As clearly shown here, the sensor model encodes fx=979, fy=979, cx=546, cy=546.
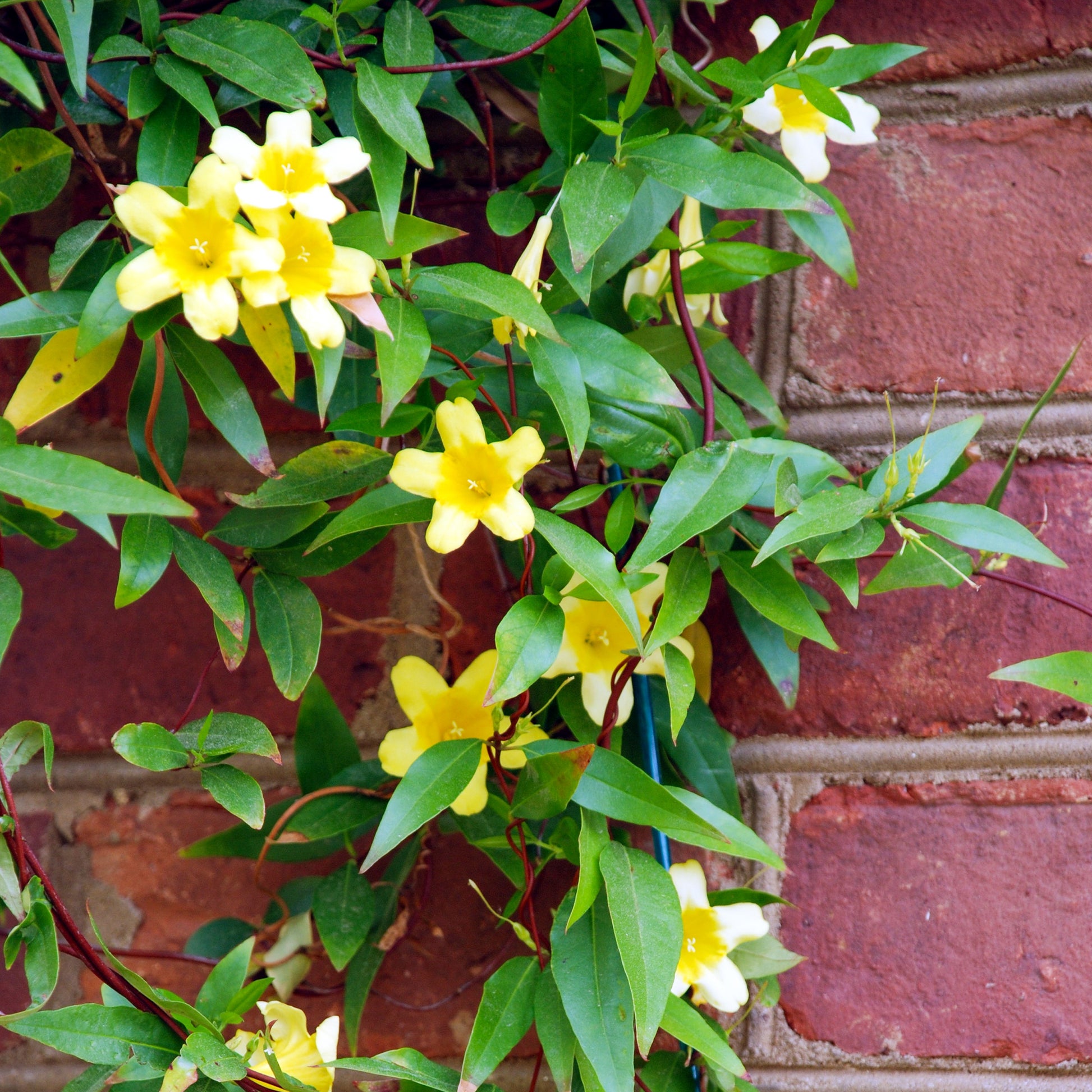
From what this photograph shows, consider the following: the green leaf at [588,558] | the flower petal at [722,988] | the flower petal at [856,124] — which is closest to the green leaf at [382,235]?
the green leaf at [588,558]

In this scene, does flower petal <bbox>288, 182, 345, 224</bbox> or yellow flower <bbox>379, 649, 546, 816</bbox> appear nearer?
flower petal <bbox>288, 182, 345, 224</bbox>

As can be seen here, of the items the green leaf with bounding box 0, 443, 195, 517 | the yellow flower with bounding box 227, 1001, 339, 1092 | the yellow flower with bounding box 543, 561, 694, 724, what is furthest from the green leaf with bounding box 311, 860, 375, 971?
the green leaf with bounding box 0, 443, 195, 517

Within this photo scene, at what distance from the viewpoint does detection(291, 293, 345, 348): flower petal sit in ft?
1.16

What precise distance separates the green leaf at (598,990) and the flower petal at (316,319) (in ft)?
0.85

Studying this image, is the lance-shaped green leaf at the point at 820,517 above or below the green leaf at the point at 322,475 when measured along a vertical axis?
above

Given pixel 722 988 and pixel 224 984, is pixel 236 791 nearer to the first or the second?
pixel 224 984

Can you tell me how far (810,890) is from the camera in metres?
0.55

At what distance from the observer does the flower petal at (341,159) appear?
365 mm

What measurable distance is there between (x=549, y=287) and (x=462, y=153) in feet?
0.69

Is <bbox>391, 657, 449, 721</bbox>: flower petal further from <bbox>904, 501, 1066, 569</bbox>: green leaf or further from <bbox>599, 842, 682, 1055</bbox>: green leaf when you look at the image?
<bbox>904, 501, 1066, 569</bbox>: green leaf

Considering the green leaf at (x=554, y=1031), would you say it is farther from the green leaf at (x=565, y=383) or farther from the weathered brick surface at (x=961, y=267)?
the weathered brick surface at (x=961, y=267)

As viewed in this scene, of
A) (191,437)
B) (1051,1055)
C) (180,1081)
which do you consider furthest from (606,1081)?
(191,437)

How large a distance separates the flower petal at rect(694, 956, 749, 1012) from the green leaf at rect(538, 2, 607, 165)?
1.26 feet

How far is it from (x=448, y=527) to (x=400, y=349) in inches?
2.8
